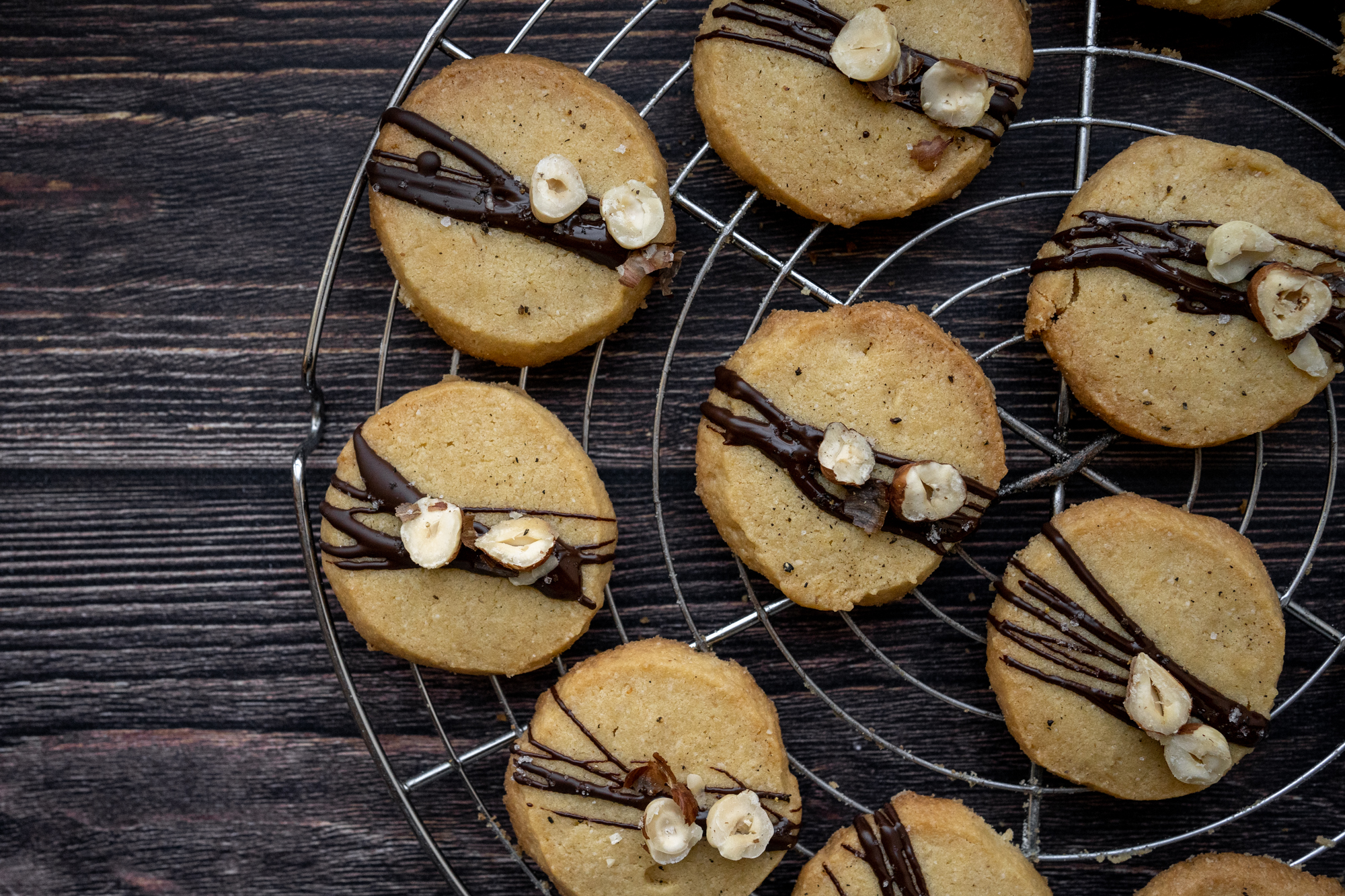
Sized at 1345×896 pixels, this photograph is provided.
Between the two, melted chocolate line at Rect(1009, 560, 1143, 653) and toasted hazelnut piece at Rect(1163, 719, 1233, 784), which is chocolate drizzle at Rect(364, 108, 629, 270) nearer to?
melted chocolate line at Rect(1009, 560, 1143, 653)

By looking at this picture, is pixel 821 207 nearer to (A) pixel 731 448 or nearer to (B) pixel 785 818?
(A) pixel 731 448

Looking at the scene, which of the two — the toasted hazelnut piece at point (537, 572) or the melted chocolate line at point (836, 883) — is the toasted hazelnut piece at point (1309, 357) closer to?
the melted chocolate line at point (836, 883)

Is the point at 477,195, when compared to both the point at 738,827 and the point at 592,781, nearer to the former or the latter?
the point at 592,781

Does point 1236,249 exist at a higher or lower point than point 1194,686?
higher

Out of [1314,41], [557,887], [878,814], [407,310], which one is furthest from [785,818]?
[1314,41]

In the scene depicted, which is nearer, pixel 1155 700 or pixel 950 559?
pixel 1155 700

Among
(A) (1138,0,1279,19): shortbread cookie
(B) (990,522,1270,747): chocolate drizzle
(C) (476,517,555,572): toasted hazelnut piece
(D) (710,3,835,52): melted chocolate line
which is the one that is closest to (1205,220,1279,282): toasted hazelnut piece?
(A) (1138,0,1279,19): shortbread cookie

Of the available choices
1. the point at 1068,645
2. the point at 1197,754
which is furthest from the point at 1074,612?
the point at 1197,754
